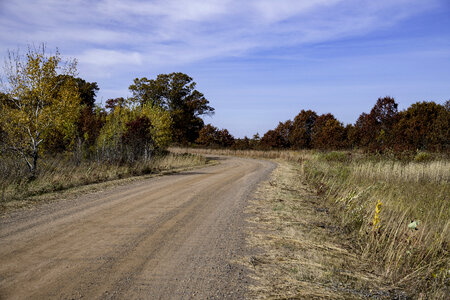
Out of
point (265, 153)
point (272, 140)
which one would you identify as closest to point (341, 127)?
point (272, 140)

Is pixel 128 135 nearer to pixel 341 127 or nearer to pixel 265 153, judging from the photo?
pixel 265 153

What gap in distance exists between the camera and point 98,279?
4.25 m

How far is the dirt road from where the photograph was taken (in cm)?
402

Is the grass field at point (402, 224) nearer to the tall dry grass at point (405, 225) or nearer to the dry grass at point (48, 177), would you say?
the tall dry grass at point (405, 225)

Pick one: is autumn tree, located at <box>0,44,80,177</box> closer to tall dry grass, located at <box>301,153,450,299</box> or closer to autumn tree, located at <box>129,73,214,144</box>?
tall dry grass, located at <box>301,153,450,299</box>

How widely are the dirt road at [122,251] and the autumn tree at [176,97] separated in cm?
3714

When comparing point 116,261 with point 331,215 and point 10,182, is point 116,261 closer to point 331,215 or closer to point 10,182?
point 331,215

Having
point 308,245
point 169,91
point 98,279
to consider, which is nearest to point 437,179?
point 308,245

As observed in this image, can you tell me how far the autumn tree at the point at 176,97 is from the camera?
151 feet

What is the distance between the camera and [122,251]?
533 cm

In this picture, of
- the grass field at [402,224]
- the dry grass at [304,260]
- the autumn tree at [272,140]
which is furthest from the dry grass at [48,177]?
the autumn tree at [272,140]

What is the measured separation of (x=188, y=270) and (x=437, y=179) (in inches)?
486

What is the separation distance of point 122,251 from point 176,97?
142ft

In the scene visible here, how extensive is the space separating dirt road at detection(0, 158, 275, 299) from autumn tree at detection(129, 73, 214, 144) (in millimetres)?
37138
